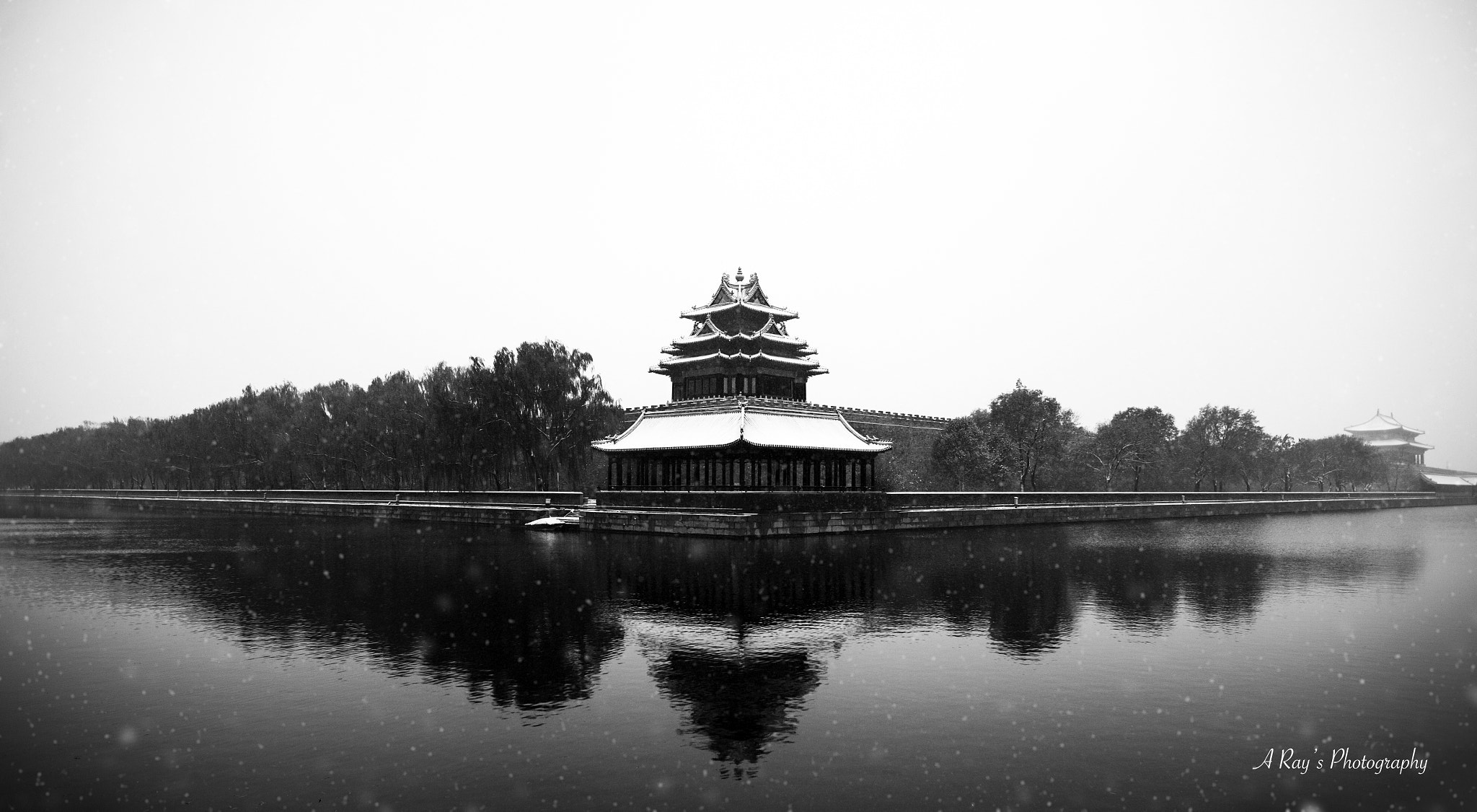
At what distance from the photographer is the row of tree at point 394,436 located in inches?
2302

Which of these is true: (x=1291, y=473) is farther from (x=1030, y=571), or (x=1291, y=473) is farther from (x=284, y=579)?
(x=284, y=579)

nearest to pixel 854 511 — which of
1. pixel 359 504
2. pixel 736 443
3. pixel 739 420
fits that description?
pixel 736 443

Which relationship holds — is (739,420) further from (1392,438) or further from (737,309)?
(1392,438)

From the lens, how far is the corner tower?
178 feet

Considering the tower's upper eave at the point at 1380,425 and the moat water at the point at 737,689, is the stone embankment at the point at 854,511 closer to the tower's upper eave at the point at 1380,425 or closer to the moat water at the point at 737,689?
the moat water at the point at 737,689

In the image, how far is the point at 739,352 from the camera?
180 feet

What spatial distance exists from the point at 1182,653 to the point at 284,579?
25.1 meters

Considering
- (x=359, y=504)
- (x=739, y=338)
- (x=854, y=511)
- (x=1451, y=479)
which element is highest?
(x=739, y=338)

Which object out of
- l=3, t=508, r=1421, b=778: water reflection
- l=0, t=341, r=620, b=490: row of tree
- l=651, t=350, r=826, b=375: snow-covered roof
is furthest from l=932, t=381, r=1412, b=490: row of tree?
l=0, t=341, r=620, b=490: row of tree

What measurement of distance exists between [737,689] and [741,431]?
30024mm

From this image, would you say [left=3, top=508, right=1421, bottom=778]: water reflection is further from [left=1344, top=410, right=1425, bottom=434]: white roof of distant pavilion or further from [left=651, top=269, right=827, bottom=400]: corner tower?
[left=1344, top=410, right=1425, bottom=434]: white roof of distant pavilion

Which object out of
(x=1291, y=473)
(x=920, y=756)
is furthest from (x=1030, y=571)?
(x=1291, y=473)

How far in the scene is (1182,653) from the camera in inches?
660

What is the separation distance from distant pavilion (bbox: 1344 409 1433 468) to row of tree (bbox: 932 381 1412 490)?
159 feet
